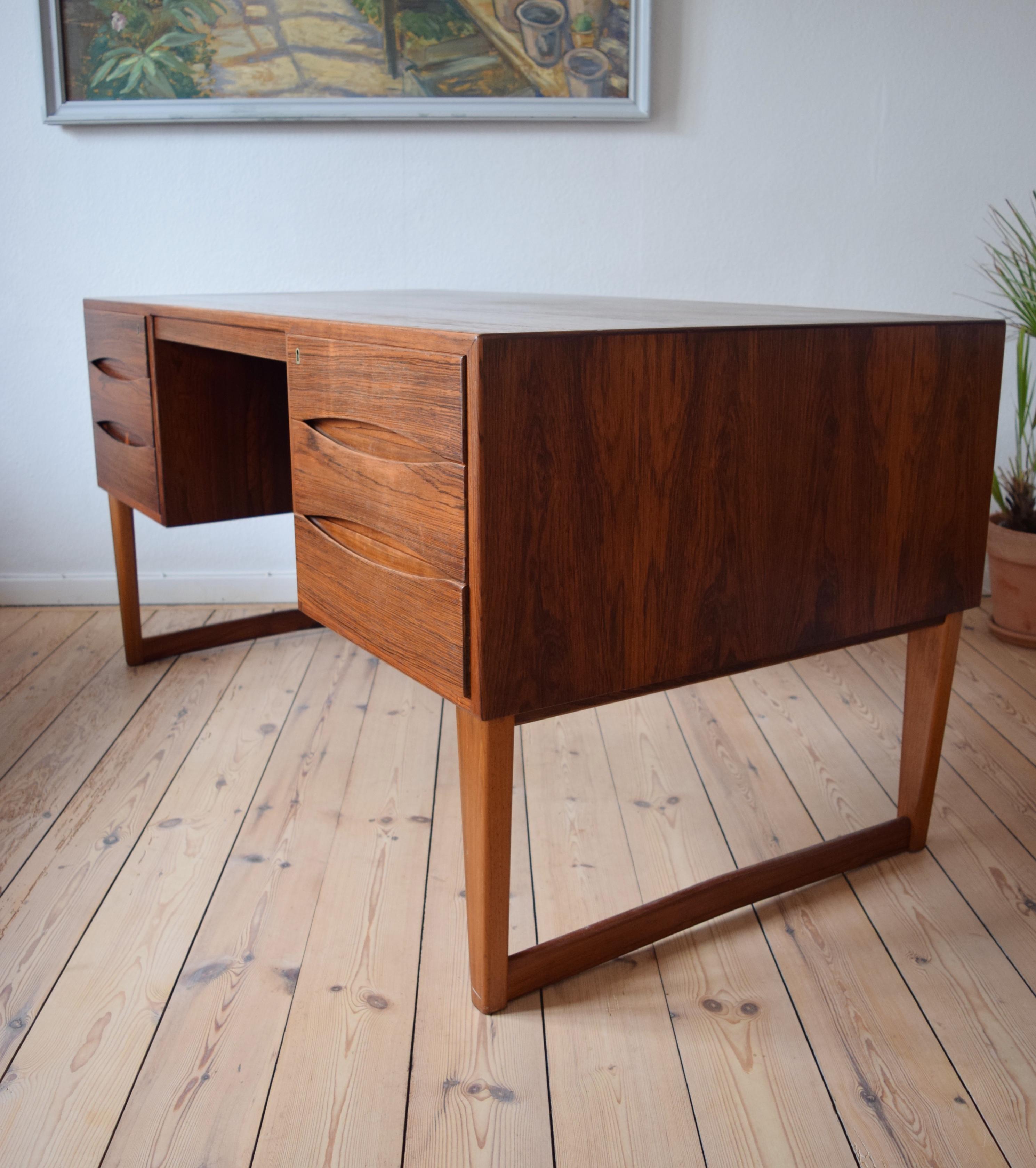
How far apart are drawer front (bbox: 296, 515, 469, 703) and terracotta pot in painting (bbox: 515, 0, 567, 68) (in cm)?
151

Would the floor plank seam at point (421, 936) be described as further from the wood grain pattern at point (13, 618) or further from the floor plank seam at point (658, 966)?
the wood grain pattern at point (13, 618)

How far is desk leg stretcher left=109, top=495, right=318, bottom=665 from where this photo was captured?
213 centimetres

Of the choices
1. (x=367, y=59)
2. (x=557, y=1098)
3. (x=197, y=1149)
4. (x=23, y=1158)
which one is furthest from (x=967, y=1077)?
(x=367, y=59)

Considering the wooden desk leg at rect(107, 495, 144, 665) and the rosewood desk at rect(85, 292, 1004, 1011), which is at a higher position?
the rosewood desk at rect(85, 292, 1004, 1011)

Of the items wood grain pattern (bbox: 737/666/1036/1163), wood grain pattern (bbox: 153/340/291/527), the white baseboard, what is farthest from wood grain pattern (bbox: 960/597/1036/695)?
the white baseboard

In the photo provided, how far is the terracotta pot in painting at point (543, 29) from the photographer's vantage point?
230cm

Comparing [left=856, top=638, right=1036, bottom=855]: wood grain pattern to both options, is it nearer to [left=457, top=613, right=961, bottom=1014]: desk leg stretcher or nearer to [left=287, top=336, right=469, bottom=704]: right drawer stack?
[left=457, top=613, right=961, bottom=1014]: desk leg stretcher

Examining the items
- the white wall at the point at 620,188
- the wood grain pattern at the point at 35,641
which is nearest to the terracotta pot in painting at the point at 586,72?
the white wall at the point at 620,188

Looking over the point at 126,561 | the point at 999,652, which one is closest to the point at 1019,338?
the point at 999,652

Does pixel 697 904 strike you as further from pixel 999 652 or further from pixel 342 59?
pixel 342 59

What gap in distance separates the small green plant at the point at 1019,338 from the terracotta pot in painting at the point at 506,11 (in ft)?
3.85

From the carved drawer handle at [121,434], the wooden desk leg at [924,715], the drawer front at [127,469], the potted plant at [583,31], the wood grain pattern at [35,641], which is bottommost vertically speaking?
the wood grain pattern at [35,641]

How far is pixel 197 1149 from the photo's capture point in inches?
37.8

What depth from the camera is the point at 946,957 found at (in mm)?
1242
